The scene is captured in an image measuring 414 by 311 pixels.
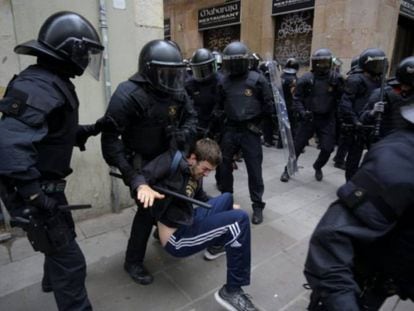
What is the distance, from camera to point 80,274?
1.82 meters

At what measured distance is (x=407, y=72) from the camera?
3.08 m

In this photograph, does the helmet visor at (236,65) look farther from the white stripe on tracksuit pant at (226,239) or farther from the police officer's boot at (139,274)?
the police officer's boot at (139,274)

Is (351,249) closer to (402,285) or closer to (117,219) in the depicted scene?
(402,285)

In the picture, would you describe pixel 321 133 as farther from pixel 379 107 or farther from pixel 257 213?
pixel 257 213

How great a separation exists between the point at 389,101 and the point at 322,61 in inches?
55.6

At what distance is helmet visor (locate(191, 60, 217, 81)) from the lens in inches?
161

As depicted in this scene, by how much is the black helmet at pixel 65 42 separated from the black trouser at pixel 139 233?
1.17 meters

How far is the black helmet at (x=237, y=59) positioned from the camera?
11.1 ft

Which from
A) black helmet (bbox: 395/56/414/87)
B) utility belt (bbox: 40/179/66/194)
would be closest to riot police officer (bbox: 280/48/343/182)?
black helmet (bbox: 395/56/414/87)

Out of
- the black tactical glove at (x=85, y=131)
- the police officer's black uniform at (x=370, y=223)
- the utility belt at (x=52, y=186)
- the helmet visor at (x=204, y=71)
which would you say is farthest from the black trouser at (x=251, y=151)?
the police officer's black uniform at (x=370, y=223)

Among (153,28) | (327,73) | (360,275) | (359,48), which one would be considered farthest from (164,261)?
(359,48)

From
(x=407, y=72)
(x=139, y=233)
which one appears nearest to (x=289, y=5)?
(x=407, y=72)

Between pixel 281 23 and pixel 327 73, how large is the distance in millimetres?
5396

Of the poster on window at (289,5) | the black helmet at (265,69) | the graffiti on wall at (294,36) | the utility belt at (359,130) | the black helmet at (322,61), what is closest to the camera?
the utility belt at (359,130)
